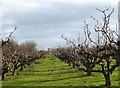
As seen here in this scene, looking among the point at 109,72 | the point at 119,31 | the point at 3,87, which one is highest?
the point at 119,31

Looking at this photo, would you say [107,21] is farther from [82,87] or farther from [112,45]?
[82,87]

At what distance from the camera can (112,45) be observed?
17.1 meters

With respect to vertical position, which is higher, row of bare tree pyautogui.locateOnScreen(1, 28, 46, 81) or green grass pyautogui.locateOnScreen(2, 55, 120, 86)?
row of bare tree pyautogui.locateOnScreen(1, 28, 46, 81)

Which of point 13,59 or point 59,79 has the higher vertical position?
point 13,59

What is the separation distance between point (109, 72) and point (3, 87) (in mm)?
10432

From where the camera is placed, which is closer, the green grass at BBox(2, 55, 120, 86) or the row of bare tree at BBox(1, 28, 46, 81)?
the green grass at BBox(2, 55, 120, 86)

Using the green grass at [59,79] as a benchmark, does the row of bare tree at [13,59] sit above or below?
above

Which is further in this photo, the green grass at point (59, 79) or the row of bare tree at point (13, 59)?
the row of bare tree at point (13, 59)

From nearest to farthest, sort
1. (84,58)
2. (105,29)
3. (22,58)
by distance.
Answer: (105,29) < (84,58) < (22,58)

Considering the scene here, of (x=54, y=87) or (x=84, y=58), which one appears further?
(x=84, y=58)

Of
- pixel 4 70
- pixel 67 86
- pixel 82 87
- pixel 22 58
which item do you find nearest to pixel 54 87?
pixel 67 86

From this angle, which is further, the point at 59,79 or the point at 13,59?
the point at 13,59

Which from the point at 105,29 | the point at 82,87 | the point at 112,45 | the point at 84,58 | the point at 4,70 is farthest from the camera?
the point at 4,70

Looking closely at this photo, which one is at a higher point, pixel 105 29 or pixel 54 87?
pixel 105 29
